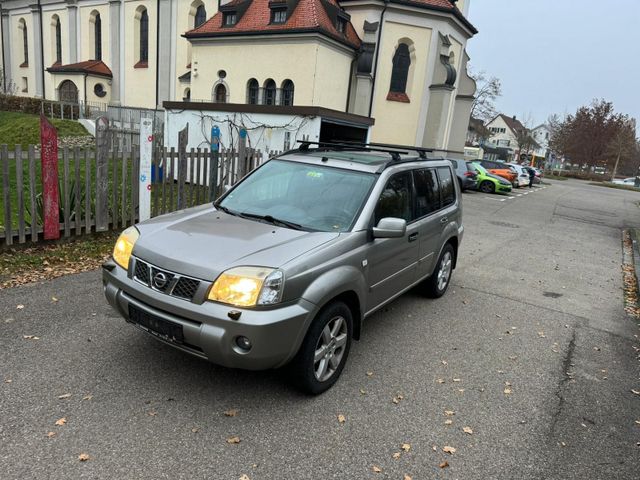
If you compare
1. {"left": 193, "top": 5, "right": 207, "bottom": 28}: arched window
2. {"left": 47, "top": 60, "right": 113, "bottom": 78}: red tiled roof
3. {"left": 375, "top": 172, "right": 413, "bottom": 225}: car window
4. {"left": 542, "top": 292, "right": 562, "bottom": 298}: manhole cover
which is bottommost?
{"left": 542, "top": 292, "right": 562, "bottom": 298}: manhole cover

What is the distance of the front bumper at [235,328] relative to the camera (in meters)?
2.97

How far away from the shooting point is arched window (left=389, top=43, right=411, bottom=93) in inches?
1139

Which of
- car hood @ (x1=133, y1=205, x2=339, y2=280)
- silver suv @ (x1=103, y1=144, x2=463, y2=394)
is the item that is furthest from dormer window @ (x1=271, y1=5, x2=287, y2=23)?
car hood @ (x1=133, y1=205, x2=339, y2=280)

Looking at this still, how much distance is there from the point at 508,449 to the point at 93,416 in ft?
9.09

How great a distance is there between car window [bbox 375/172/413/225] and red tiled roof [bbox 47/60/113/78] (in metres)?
41.4

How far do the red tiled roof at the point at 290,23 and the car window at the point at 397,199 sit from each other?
21.8m

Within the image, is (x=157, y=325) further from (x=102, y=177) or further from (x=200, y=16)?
(x=200, y=16)

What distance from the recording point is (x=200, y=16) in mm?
34281

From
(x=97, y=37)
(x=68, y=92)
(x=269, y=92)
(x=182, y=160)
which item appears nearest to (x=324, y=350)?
(x=182, y=160)

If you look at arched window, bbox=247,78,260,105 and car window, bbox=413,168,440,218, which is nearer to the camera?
car window, bbox=413,168,440,218

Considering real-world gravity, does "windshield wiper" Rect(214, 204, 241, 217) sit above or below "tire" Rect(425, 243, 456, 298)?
above

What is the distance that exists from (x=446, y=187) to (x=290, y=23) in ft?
74.3

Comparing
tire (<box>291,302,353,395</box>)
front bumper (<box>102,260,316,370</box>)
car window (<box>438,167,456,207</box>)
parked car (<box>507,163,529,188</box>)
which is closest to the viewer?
front bumper (<box>102,260,316,370</box>)

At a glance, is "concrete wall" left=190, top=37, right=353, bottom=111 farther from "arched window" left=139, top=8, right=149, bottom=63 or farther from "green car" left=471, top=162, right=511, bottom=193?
"arched window" left=139, top=8, right=149, bottom=63
